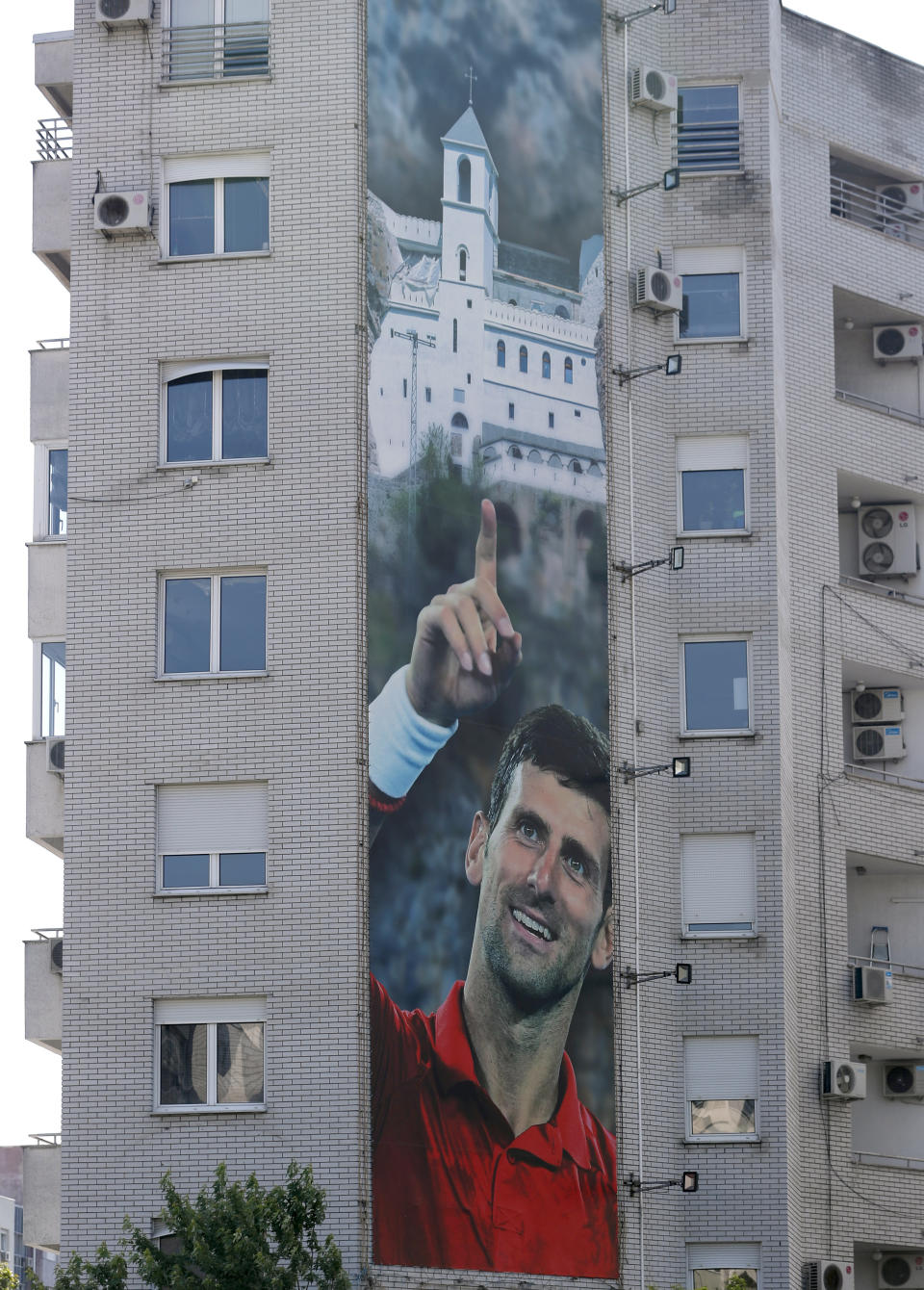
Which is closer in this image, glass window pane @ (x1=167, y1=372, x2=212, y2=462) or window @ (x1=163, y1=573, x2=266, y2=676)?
window @ (x1=163, y1=573, x2=266, y2=676)

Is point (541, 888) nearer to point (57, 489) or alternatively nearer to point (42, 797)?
point (42, 797)

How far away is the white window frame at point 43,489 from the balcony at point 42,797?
11.1 ft

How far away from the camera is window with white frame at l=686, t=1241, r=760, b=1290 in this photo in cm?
3403

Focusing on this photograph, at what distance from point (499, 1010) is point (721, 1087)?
164 inches

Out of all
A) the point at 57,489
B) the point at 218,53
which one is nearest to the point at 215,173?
the point at 218,53

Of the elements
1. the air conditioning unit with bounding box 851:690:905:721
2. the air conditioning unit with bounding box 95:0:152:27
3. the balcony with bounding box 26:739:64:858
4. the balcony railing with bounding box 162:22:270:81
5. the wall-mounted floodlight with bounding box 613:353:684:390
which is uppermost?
the air conditioning unit with bounding box 95:0:152:27

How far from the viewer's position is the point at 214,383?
35.2m

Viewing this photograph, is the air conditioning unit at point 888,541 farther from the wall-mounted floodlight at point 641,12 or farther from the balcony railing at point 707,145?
the wall-mounted floodlight at point 641,12

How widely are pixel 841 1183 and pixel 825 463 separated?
12.2 m

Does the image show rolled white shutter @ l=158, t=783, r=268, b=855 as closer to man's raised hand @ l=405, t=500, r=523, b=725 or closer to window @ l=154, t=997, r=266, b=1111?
window @ l=154, t=997, r=266, b=1111

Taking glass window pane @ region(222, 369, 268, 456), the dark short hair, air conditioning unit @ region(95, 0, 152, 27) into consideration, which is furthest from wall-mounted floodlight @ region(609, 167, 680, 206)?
the dark short hair

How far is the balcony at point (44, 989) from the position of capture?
113 feet

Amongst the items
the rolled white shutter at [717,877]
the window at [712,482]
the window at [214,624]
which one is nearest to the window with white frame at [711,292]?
the window at [712,482]

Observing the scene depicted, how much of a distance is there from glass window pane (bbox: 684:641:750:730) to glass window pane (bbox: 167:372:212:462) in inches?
336
